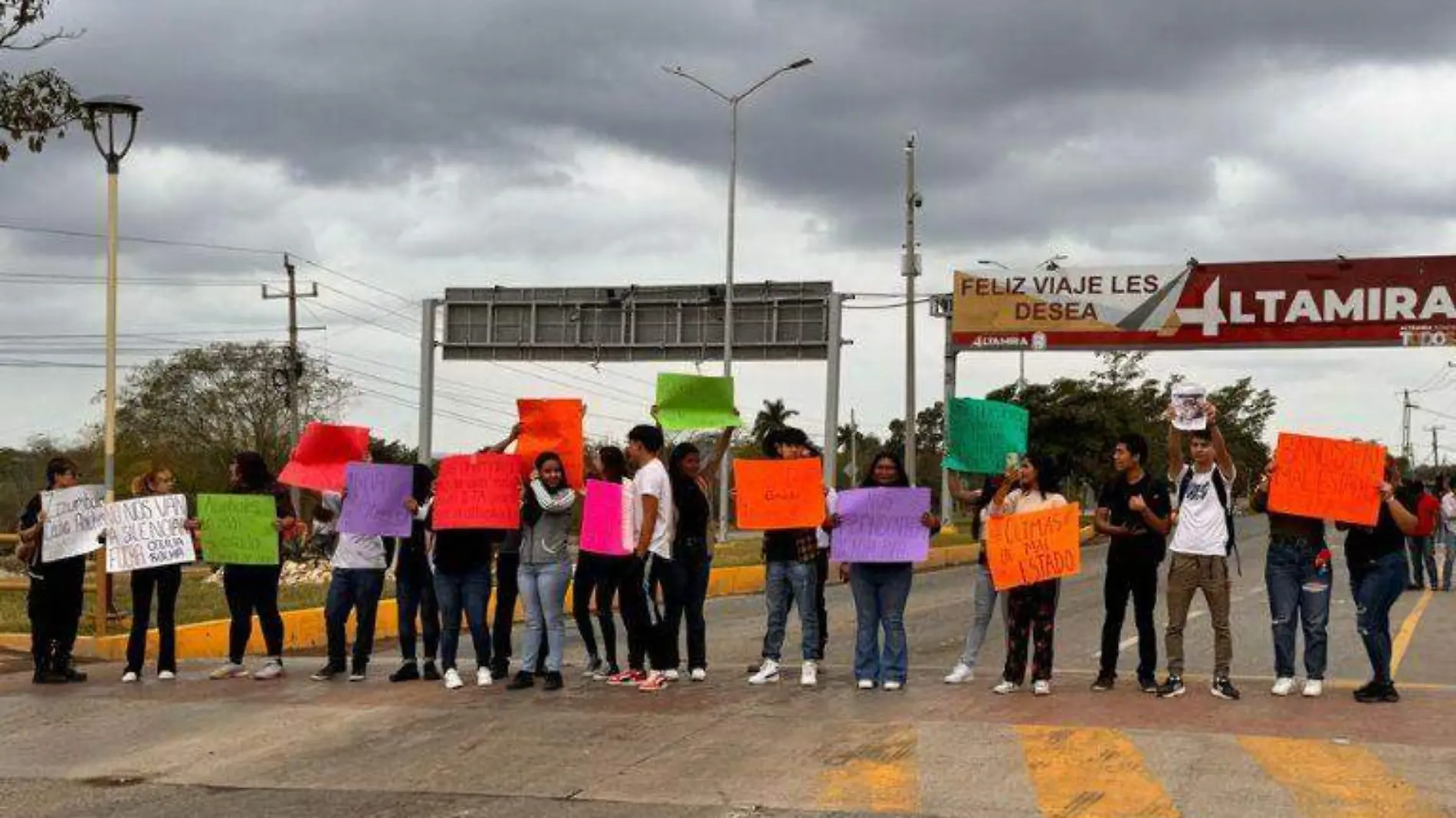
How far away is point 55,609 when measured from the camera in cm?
1174

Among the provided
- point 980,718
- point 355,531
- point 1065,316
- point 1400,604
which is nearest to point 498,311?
point 1065,316

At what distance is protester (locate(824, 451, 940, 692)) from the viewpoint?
34.6 feet

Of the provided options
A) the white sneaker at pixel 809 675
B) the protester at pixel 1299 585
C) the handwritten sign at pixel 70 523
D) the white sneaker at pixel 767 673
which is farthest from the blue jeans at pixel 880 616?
the handwritten sign at pixel 70 523

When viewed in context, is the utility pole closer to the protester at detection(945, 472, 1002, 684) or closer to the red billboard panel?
the red billboard panel

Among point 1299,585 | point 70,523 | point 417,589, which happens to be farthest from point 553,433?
point 1299,585

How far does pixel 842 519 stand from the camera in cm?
1070

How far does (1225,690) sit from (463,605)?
537cm

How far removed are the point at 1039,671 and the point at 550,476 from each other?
3.62 metres

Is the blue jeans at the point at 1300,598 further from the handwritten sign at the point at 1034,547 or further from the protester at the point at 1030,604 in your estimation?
the protester at the point at 1030,604

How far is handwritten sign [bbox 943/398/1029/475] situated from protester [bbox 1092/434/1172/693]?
35.2 inches

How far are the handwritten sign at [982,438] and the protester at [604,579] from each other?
2.39m

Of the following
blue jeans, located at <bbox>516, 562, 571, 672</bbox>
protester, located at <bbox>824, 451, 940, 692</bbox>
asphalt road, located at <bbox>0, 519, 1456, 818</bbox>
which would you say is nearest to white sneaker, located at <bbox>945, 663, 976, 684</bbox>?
asphalt road, located at <bbox>0, 519, 1456, 818</bbox>

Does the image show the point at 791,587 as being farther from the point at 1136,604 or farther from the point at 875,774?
the point at 875,774

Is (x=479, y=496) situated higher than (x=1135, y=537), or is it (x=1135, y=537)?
(x=479, y=496)
